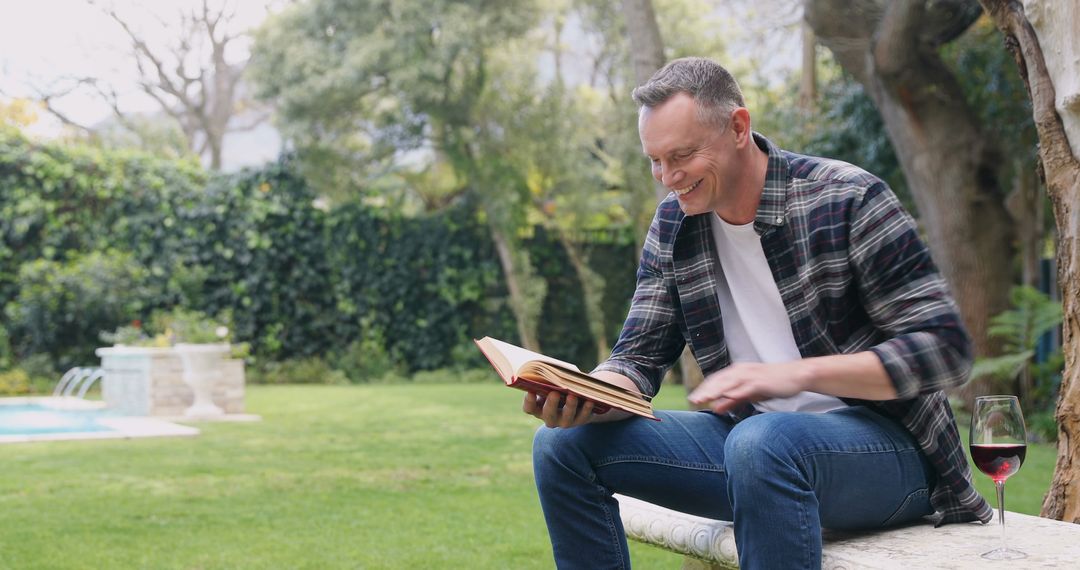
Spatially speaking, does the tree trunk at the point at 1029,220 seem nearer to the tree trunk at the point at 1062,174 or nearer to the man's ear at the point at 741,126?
the tree trunk at the point at 1062,174

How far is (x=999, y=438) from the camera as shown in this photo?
1.88 metres

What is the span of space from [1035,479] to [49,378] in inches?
400

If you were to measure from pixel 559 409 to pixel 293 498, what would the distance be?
320 centimetres

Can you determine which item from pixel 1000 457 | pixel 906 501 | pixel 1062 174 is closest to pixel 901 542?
pixel 906 501

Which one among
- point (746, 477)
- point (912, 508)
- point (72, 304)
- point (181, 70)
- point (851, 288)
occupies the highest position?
point (181, 70)

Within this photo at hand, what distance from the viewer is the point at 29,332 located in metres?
11.6

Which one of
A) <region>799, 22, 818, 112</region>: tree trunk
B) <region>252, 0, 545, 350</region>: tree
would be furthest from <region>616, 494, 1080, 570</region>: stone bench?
<region>252, 0, 545, 350</region>: tree

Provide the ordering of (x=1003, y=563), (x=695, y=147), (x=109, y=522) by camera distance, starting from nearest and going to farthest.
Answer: (x=1003, y=563), (x=695, y=147), (x=109, y=522)

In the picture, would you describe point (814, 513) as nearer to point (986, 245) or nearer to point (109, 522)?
point (109, 522)

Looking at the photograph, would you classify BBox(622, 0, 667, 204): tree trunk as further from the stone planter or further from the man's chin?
the man's chin

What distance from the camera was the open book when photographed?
6.24ft

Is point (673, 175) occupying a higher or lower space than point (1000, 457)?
higher

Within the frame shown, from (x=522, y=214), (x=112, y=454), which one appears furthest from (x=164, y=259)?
(x=112, y=454)

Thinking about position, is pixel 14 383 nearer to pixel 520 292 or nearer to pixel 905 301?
pixel 520 292
